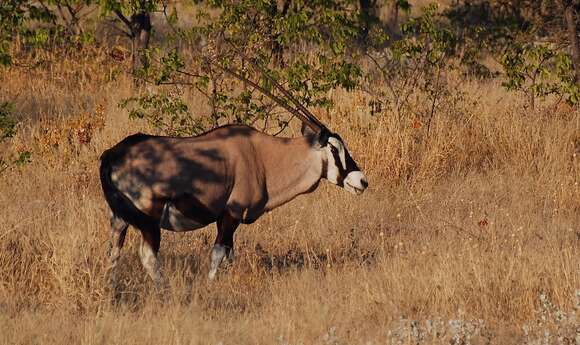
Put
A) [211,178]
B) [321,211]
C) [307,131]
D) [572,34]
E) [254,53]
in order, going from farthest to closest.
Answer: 1. [572,34]
2. [254,53]
3. [321,211]
4. [307,131]
5. [211,178]

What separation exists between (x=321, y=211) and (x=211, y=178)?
8.34 ft

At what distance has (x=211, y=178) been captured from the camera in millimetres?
8148

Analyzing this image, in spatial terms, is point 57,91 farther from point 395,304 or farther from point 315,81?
point 395,304

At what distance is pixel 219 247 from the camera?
8.28 m

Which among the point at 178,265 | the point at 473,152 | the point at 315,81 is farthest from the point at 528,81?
the point at 178,265

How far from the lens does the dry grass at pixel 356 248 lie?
6.74 m

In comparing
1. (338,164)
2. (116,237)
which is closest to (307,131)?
(338,164)

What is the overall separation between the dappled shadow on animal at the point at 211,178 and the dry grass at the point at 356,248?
337 millimetres

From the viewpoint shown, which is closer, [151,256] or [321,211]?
[151,256]

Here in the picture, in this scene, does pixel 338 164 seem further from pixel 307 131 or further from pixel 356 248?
pixel 356 248

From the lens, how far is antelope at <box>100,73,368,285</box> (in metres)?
7.80

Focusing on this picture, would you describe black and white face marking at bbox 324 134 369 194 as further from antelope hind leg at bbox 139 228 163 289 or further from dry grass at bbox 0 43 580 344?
antelope hind leg at bbox 139 228 163 289

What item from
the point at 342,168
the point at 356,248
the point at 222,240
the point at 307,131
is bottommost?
the point at 356,248

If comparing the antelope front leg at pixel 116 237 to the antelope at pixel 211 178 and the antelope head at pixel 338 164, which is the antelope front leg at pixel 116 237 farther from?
the antelope head at pixel 338 164
